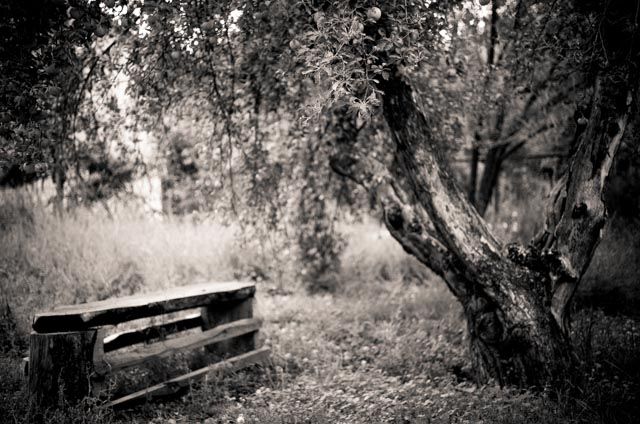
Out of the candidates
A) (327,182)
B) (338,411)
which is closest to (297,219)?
(327,182)

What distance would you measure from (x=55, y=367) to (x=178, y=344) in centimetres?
92

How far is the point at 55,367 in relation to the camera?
314 centimetres

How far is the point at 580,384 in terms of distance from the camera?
142 inches

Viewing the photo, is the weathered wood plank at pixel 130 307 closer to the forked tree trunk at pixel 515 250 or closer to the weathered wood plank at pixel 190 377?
the weathered wood plank at pixel 190 377

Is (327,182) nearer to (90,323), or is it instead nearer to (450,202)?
(450,202)

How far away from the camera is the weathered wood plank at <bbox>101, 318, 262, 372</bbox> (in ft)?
11.4

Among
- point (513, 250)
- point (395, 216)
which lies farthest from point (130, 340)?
point (513, 250)

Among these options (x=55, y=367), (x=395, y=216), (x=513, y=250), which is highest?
(x=395, y=216)

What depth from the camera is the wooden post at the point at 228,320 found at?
4543 millimetres

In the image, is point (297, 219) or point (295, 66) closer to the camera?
point (295, 66)

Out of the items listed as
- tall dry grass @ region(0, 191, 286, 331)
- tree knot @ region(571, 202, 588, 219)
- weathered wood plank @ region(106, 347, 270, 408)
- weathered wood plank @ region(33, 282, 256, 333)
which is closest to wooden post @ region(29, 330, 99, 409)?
weathered wood plank @ region(33, 282, 256, 333)

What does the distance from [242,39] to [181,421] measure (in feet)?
9.14

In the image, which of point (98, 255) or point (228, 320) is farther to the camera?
point (98, 255)

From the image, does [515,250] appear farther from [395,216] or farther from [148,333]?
[148,333]
